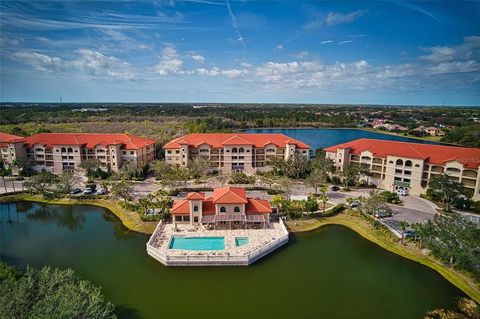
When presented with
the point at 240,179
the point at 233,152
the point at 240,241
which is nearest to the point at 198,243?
the point at 240,241

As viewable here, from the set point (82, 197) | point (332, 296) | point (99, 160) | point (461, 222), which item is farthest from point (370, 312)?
point (99, 160)

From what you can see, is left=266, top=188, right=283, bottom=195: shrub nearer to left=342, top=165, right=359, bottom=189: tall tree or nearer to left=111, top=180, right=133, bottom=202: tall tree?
left=342, top=165, right=359, bottom=189: tall tree

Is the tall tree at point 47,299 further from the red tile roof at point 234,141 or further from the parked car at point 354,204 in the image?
the red tile roof at point 234,141

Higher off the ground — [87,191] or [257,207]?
[257,207]

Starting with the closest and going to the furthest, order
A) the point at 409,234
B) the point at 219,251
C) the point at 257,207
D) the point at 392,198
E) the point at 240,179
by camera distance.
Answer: the point at 219,251, the point at 409,234, the point at 257,207, the point at 392,198, the point at 240,179

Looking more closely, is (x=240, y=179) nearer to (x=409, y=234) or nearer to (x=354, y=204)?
(x=354, y=204)

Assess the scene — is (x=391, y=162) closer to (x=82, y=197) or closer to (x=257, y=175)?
(x=257, y=175)

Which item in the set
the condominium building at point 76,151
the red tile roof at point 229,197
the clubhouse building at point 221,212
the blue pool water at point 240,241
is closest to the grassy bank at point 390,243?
the clubhouse building at point 221,212
